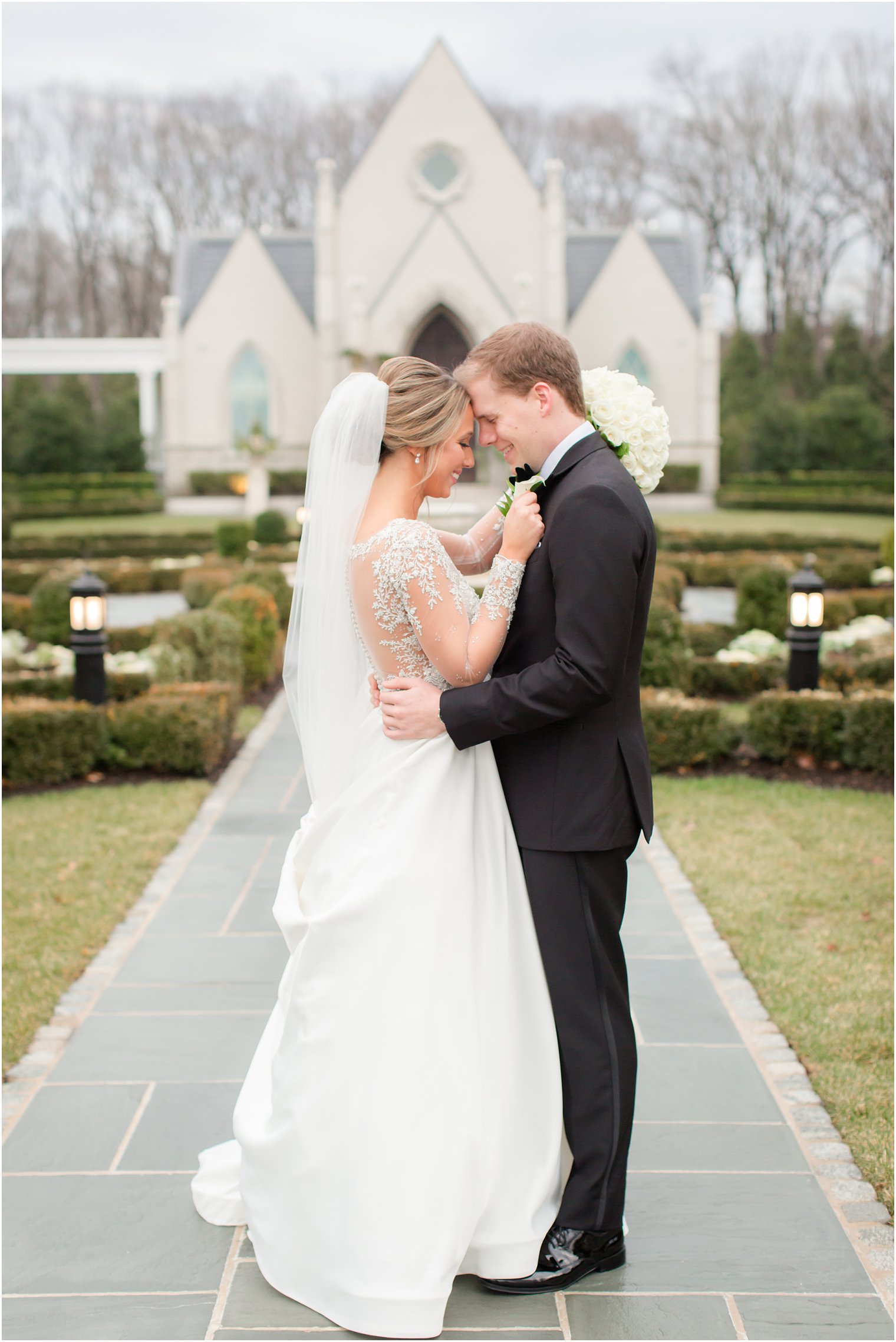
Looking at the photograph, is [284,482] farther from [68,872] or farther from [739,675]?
[68,872]

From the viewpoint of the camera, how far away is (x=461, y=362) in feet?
9.14

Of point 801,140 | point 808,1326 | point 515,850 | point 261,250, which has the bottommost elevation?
point 808,1326

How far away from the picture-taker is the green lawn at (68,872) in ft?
14.9

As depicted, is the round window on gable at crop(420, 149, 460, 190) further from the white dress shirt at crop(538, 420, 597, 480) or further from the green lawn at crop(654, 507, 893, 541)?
the white dress shirt at crop(538, 420, 597, 480)

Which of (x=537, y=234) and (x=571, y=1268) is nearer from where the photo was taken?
(x=571, y=1268)

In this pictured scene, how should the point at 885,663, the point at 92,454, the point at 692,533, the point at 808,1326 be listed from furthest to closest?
the point at 92,454 → the point at 692,533 → the point at 885,663 → the point at 808,1326

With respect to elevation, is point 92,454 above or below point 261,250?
below

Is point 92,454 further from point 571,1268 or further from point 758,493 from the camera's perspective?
point 571,1268

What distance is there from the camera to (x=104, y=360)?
3478 centimetres

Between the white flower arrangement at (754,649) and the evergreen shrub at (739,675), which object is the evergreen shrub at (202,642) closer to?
the evergreen shrub at (739,675)

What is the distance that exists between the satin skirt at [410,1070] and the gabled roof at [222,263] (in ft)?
101

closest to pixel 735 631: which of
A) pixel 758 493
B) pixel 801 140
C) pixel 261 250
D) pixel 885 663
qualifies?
pixel 885 663

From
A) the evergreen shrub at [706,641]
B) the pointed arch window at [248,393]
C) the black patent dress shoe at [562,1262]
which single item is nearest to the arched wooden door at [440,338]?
the pointed arch window at [248,393]

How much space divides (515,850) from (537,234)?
30.1 metres
